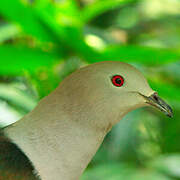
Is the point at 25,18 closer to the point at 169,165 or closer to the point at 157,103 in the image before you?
the point at 157,103

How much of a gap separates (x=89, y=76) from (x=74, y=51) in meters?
0.65

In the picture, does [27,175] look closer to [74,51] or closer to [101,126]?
[101,126]

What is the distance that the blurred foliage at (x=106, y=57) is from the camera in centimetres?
157

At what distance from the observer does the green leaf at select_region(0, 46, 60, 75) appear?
1.55 metres

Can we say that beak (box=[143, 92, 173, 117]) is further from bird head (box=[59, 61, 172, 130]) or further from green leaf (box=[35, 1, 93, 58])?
green leaf (box=[35, 1, 93, 58])

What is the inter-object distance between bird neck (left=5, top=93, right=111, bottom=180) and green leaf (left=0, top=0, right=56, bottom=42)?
585mm

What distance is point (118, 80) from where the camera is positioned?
1.02 meters

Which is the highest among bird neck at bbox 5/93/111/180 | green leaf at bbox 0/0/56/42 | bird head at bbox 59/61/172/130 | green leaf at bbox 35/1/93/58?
green leaf at bbox 35/1/93/58

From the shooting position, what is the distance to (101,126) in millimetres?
1034

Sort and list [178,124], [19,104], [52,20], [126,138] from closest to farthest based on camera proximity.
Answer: [19,104]
[52,20]
[126,138]
[178,124]

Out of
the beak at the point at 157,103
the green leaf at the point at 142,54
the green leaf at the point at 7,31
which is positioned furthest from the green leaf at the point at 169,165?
the beak at the point at 157,103

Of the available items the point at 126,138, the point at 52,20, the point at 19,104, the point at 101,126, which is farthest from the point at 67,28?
the point at 101,126

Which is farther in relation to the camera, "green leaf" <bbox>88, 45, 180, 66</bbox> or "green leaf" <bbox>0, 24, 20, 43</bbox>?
"green leaf" <bbox>0, 24, 20, 43</bbox>

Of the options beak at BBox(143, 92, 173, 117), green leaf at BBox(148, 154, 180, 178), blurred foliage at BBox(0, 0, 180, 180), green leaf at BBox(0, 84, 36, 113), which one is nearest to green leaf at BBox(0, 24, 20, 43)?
blurred foliage at BBox(0, 0, 180, 180)
